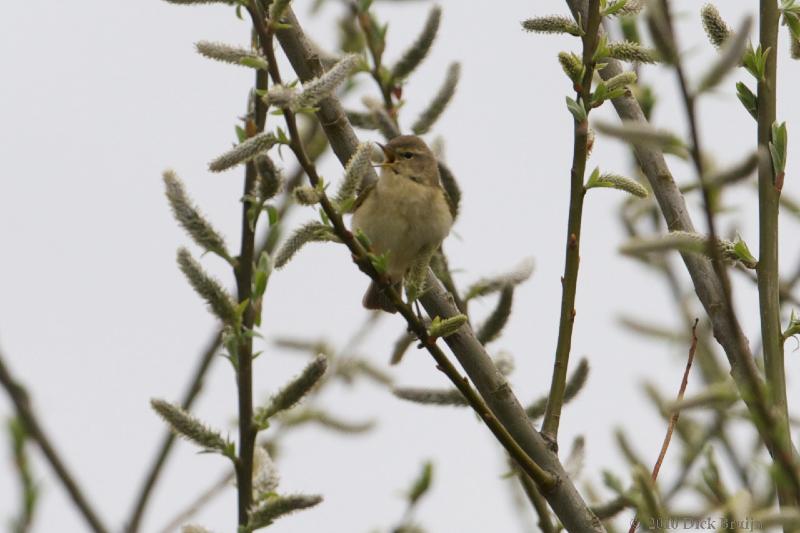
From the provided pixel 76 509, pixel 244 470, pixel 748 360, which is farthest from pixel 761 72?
pixel 76 509

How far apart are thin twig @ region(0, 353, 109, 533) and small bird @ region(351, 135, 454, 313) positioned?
2487 mm

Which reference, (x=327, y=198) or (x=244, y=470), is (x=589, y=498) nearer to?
(x=244, y=470)

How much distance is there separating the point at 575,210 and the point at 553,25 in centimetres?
52

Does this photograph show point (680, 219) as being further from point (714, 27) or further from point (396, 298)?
point (396, 298)

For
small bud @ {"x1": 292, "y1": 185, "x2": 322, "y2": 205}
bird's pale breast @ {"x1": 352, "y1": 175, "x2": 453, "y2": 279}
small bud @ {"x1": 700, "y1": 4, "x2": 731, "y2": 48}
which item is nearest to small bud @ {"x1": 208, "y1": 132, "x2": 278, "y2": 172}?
small bud @ {"x1": 292, "y1": 185, "x2": 322, "y2": 205}

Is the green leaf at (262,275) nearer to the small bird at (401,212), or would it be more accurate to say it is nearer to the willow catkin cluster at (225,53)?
the willow catkin cluster at (225,53)

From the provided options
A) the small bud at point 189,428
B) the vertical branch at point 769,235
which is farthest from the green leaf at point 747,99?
the small bud at point 189,428

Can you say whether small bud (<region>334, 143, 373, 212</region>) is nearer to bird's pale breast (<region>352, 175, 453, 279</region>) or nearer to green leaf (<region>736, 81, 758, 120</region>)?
green leaf (<region>736, 81, 758, 120</region>)

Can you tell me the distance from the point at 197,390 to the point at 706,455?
165 centimetres

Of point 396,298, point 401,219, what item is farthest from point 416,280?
point 401,219

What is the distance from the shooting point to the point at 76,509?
2715 millimetres

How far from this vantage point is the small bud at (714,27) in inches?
130

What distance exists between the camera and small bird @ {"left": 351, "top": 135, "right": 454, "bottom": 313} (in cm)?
532

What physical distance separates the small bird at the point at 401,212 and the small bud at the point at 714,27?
6.30 ft
